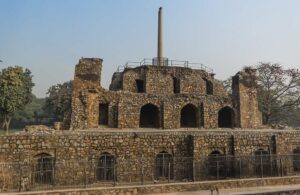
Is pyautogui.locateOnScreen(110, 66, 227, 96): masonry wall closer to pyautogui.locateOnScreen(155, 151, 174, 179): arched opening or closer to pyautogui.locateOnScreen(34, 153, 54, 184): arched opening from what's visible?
pyautogui.locateOnScreen(155, 151, 174, 179): arched opening

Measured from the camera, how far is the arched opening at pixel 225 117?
75.8ft

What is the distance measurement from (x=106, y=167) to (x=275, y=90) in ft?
77.0

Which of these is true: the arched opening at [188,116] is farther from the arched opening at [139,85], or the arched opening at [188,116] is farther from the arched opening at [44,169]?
the arched opening at [44,169]

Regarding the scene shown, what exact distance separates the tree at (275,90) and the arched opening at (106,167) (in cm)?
2198

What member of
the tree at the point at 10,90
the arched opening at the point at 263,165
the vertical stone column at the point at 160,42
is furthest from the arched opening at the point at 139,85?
the tree at the point at 10,90

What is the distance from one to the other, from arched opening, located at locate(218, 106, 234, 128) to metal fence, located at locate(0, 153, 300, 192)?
6.68 meters

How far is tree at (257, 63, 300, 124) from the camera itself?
3125cm

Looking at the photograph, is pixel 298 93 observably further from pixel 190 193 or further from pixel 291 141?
pixel 190 193

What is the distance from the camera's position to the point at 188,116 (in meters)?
22.9

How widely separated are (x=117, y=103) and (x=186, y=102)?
195 inches

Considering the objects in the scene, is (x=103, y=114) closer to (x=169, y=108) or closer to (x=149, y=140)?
(x=169, y=108)

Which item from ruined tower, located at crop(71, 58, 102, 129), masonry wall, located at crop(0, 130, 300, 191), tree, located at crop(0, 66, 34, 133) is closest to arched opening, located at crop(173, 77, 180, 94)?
ruined tower, located at crop(71, 58, 102, 129)

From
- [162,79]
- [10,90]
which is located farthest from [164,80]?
[10,90]

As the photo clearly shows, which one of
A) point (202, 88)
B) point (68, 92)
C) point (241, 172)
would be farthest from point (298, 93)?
point (68, 92)
